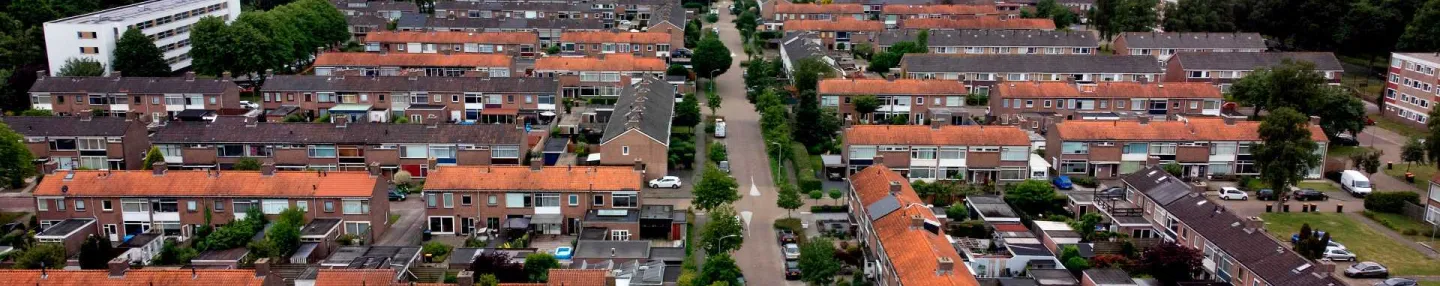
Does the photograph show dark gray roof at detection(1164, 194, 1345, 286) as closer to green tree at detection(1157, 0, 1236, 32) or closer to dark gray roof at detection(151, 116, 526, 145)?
dark gray roof at detection(151, 116, 526, 145)

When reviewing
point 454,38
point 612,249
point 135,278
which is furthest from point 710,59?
point 135,278

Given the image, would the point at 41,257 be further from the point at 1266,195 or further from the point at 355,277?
the point at 1266,195

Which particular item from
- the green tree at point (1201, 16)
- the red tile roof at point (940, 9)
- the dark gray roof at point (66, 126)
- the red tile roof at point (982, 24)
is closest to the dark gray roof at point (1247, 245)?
the dark gray roof at point (66, 126)

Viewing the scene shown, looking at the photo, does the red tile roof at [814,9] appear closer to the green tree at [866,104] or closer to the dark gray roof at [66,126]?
the green tree at [866,104]

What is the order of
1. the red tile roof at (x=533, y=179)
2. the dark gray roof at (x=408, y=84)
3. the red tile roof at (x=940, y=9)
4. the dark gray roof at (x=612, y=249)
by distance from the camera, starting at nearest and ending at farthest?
the dark gray roof at (x=612, y=249) < the red tile roof at (x=533, y=179) < the dark gray roof at (x=408, y=84) < the red tile roof at (x=940, y=9)

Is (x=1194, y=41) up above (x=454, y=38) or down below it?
above

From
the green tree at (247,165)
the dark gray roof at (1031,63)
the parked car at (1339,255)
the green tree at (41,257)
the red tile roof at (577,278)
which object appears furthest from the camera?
the dark gray roof at (1031,63)
